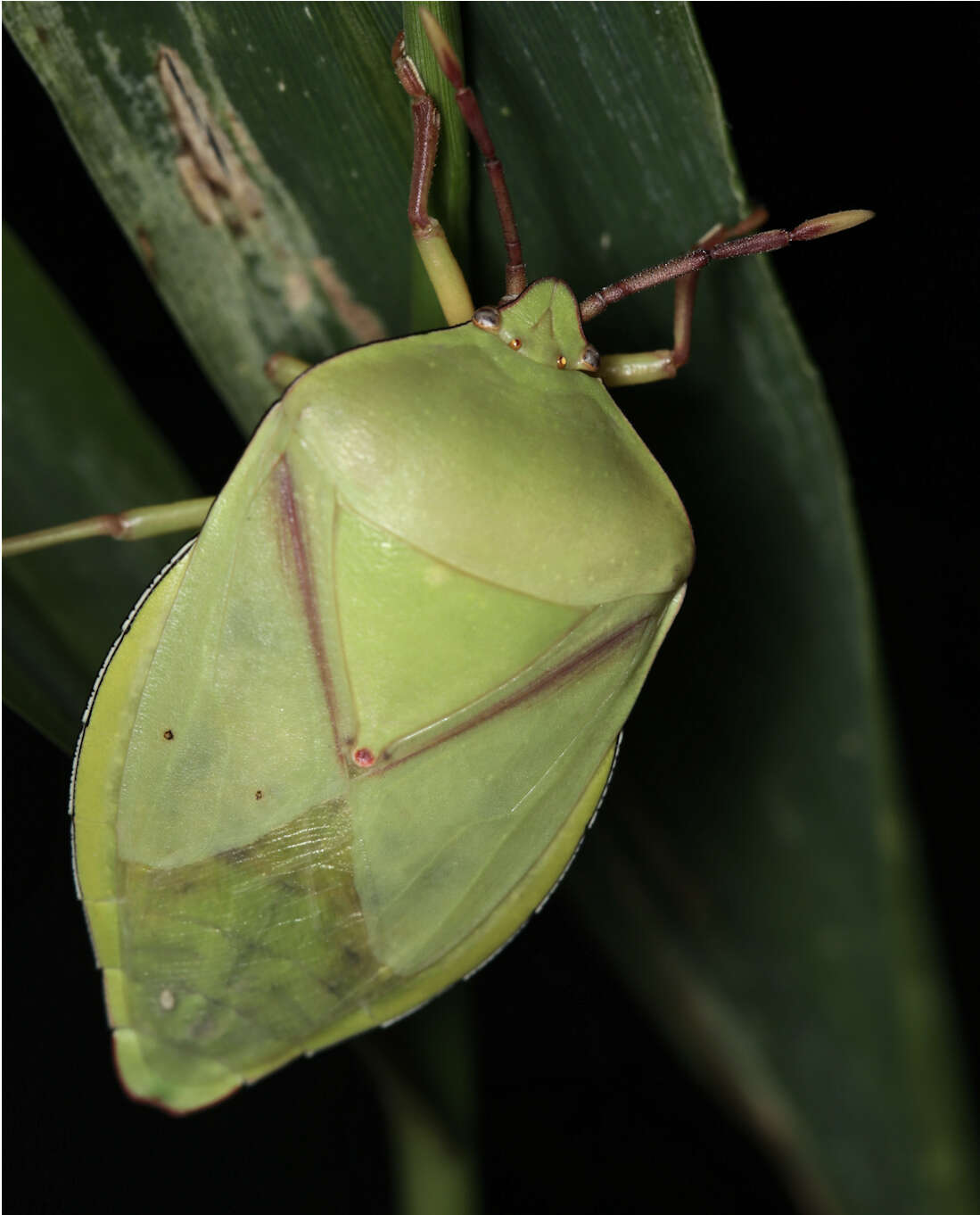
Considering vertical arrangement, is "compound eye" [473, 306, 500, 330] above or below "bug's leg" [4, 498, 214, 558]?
above

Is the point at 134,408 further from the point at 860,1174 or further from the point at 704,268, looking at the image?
the point at 860,1174

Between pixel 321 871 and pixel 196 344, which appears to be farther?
pixel 196 344

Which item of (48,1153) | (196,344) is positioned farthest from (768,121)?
(48,1153)

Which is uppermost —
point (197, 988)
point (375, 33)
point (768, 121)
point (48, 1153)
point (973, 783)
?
point (375, 33)

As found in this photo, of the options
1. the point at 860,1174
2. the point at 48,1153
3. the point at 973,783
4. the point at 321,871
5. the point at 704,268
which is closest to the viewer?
the point at 321,871

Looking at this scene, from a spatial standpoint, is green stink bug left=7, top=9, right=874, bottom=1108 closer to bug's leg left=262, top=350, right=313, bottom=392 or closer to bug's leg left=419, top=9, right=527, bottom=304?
bug's leg left=419, top=9, right=527, bottom=304

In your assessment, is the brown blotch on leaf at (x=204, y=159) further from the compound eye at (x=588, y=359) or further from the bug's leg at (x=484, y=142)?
the compound eye at (x=588, y=359)

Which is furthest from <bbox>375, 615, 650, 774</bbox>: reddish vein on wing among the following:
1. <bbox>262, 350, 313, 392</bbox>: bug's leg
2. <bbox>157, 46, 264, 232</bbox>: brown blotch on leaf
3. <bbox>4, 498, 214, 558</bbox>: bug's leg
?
<bbox>157, 46, 264, 232</bbox>: brown blotch on leaf
